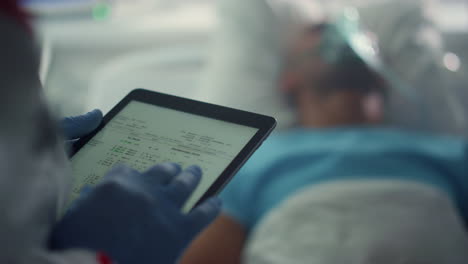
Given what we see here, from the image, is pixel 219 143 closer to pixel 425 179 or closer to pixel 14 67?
pixel 14 67

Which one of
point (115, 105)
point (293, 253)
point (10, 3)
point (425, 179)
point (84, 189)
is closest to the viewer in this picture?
point (10, 3)

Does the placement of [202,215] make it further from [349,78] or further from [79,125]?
[349,78]

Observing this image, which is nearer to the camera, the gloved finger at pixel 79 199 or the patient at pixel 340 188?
the gloved finger at pixel 79 199

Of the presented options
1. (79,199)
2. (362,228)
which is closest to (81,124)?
(79,199)

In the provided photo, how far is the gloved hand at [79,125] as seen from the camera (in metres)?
Answer: 0.56

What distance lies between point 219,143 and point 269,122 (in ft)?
0.17

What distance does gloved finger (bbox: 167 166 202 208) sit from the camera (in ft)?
1.61

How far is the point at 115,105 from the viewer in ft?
2.01

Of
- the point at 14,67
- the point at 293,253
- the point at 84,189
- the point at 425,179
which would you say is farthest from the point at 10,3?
the point at 425,179

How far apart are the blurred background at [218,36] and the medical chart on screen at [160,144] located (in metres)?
0.22

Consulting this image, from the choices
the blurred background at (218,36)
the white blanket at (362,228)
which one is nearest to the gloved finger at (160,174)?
the blurred background at (218,36)

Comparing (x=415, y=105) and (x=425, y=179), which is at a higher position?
(x=415, y=105)

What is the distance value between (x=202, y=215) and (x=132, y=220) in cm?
7

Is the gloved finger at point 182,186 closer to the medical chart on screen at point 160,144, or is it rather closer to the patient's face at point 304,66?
the medical chart on screen at point 160,144
